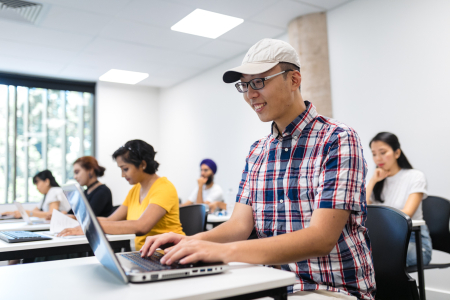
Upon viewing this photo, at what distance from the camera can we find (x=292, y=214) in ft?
3.86

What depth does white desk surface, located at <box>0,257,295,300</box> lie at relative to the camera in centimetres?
78

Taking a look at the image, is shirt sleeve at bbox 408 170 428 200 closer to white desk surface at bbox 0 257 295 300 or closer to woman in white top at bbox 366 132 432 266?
woman in white top at bbox 366 132 432 266

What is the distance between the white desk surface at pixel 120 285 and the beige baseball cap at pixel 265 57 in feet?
1.95

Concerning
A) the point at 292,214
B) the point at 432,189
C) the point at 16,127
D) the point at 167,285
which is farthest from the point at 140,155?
the point at 16,127

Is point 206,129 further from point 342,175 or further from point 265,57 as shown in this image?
point 342,175

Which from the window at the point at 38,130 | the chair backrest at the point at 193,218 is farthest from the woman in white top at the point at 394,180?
the window at the point at 38,130

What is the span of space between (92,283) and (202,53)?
427cm

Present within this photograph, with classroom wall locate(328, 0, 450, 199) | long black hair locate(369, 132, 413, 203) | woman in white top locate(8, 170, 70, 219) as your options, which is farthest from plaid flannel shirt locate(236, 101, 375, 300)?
woman in white top locate(8, 170, 70, 219)

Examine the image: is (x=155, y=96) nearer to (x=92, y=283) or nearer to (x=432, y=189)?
(x=432, y=189)

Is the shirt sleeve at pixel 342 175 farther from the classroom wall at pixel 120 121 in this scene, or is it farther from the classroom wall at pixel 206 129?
the classroom wall at pixel 120 121

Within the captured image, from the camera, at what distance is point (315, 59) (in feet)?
12.1

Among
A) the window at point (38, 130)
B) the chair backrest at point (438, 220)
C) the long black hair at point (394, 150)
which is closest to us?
the chair backrest at point (438, 220)

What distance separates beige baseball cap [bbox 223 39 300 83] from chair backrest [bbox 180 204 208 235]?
1283 mm

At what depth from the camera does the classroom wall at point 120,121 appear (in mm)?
6086
